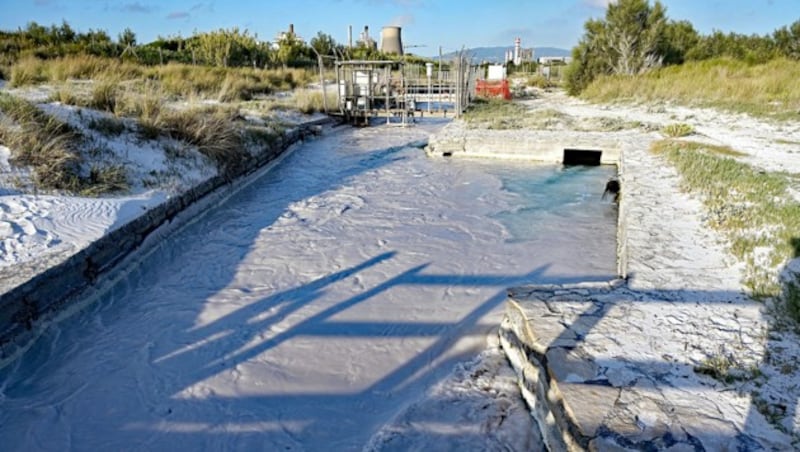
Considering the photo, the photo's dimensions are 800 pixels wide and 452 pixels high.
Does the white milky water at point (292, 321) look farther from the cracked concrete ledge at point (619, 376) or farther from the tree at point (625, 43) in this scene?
the tree at point (625, 43)

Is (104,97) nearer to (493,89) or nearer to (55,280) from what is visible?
(55,280)

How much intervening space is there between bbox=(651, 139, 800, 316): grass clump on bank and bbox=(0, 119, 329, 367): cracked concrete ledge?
4.75 metres

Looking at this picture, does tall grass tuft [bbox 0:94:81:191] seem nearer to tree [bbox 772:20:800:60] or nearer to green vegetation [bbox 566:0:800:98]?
green vegetation [bbox 566:0:800:98]

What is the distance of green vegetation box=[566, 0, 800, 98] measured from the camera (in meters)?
20.0

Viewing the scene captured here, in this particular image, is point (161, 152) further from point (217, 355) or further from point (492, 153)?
point (492, 153)

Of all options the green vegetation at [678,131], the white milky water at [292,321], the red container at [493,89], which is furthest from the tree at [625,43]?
the white milky water at [292,321]

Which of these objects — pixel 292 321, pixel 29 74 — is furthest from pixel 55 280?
pixel 29 74

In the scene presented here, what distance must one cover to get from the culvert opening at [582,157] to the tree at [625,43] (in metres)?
12.3

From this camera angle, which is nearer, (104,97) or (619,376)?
(619,376)

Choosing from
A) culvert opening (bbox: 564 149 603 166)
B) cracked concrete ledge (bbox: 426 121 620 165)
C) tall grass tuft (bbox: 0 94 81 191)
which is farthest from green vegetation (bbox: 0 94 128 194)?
culvert opening (bbox: 564 149 603 166)

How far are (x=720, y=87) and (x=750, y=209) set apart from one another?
12.9 meters

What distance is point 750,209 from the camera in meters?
4.64

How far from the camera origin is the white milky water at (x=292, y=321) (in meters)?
2.88

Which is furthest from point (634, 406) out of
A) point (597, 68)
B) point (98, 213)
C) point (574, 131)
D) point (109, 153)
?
point (597, 68)
